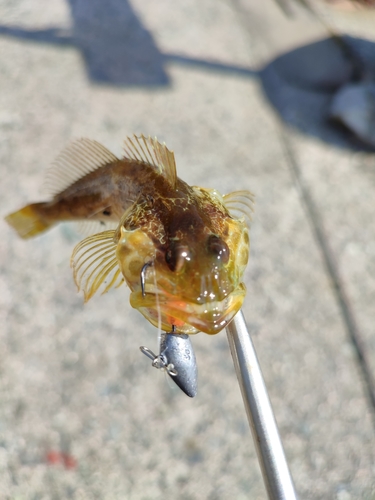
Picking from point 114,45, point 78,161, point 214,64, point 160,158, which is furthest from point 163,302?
point 114,45

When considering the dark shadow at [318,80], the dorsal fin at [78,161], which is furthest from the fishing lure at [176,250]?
the dark shadow at [318,80]

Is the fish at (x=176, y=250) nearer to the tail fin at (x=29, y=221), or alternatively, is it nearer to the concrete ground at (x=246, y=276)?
the tail fin at (x=29, y=221)

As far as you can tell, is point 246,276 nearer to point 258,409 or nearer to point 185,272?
point 258,409

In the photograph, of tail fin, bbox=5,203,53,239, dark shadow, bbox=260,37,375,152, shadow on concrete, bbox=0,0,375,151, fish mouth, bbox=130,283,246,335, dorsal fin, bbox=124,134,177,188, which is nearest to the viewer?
fish mouth, bbox=130,283,246,335

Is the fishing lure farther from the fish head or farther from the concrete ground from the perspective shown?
the concrete ground

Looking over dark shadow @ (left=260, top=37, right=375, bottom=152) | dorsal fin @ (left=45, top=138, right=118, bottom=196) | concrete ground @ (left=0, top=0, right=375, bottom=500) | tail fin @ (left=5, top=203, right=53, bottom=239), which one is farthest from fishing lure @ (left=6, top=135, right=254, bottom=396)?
dark shadow @ (left=260, top=37, right=375, bottom=152)

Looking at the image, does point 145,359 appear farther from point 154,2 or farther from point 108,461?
point 154,2

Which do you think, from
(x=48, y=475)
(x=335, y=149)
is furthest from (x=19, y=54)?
(x=48, y=475)
